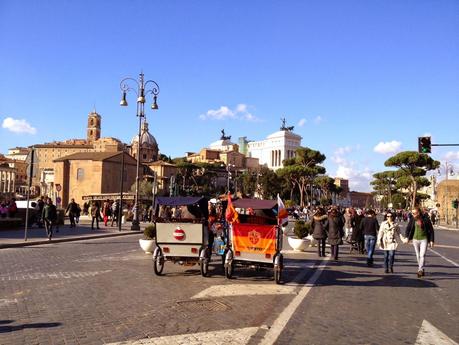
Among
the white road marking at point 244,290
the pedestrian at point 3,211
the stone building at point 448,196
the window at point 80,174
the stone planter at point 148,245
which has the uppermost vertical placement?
the window at point 80,174

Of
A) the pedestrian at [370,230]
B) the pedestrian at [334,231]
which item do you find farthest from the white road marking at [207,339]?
the pedestrian at [334,231]

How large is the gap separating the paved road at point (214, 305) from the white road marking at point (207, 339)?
12mm

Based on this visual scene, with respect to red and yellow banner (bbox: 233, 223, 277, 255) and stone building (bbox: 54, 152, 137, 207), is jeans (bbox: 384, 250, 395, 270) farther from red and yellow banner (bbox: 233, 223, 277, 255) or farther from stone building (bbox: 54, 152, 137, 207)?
stone building (bbox: 54, 152, 137, 207)

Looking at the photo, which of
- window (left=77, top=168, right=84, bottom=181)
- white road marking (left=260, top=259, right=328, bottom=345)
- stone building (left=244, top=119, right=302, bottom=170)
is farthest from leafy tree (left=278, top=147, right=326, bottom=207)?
white road marking (left=260, top=259, right=328, bottom=345)

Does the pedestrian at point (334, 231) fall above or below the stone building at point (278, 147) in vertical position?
below

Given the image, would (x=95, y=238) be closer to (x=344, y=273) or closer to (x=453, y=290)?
(x=344, y=273)

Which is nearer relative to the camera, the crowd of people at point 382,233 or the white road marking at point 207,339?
the white road marking at point 207,339

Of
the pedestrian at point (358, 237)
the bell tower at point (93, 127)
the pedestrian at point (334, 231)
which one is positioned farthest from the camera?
the bell tower at point (93, 127)

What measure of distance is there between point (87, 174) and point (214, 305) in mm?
83131

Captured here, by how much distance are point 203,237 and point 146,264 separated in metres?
2.81

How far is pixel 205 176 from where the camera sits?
11369cm

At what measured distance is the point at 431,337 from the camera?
6.46 meters

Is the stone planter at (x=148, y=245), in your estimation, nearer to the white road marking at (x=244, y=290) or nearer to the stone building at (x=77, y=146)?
the white road marking at (x=244, y=290)

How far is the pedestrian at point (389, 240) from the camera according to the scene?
12.9 metres
